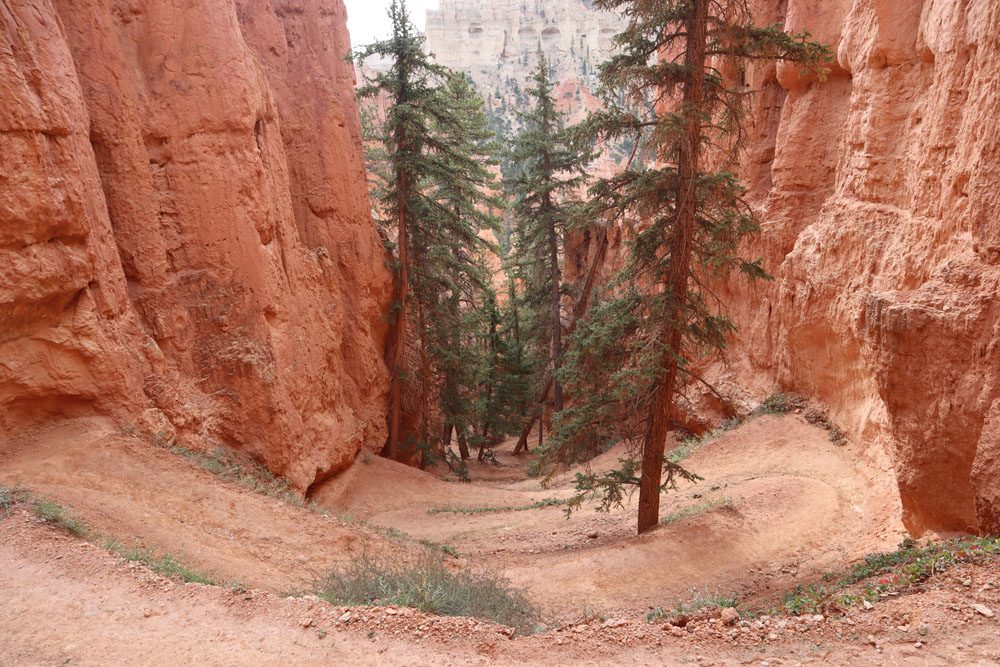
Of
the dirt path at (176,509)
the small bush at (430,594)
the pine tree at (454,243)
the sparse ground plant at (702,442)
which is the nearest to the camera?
the small bush at (430,594)

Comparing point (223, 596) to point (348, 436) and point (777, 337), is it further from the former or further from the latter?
point (777, 337)

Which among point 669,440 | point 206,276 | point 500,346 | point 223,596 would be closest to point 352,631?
point 223,596

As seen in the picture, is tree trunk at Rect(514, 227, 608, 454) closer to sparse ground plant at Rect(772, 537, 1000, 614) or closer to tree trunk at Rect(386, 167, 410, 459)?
tree trunk at Rect(386, 167, 410, 459)

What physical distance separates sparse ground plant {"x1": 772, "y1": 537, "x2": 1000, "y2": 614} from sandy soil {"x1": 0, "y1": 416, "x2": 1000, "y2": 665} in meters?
0.24

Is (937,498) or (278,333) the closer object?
(937,498)

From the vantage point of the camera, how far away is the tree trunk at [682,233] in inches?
327

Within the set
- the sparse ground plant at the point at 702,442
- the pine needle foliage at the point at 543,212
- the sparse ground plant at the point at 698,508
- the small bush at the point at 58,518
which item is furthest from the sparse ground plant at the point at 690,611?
the pine needle foliage at the point at 543,212

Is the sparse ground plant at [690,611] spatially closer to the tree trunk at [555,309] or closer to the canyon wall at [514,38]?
the tree trunk at [555,309]

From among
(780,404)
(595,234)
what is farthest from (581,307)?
(780,404)

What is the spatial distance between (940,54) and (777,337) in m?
7.82

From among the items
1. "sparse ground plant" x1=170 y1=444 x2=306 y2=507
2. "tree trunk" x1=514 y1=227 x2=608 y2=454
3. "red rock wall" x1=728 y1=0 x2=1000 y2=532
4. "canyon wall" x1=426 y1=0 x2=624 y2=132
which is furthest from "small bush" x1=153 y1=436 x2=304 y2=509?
"canyon wall" x1=426 y1=0 x2=624 y2=132

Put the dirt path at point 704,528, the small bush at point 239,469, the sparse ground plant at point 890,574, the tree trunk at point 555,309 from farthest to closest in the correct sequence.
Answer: the tree trunk at point 555,309 → the small bush at point 239,469 → the dirt path at point 704,528 → the sparse ground plant at point 890,574

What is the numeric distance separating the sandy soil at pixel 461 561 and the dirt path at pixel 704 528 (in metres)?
0.04

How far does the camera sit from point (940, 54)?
8.51 meters
